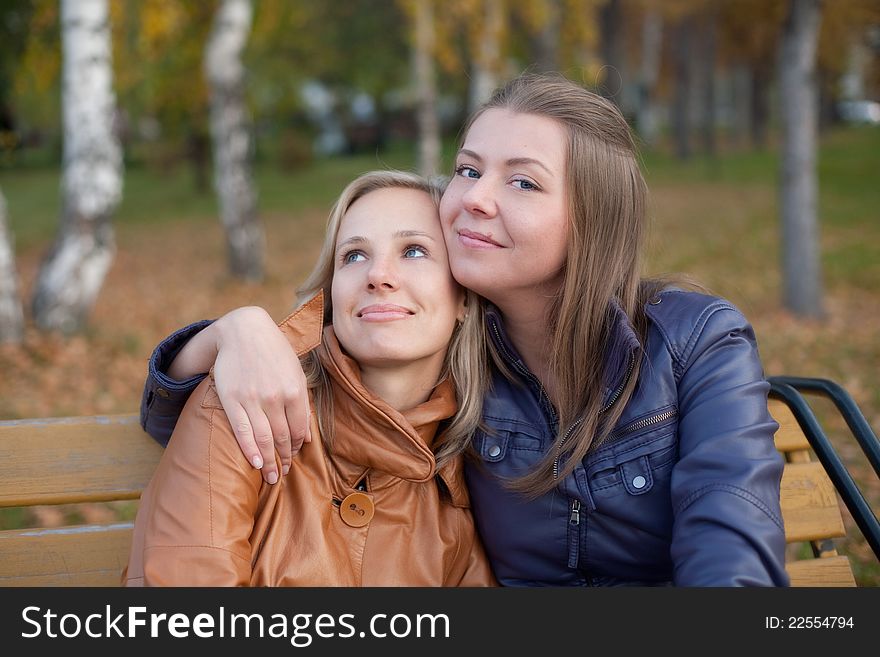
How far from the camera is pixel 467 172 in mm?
2672

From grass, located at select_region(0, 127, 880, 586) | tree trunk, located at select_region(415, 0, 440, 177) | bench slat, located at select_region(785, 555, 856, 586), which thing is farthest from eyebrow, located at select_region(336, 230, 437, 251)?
tree trunk, located at select_region(415, 0, 440, 177)

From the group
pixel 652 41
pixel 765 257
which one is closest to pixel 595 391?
pixel 765 257

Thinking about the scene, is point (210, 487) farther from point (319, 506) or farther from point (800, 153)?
point (800, 153)

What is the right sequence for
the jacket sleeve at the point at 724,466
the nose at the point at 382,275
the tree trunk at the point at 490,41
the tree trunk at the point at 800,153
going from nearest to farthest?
the jacket sleeve at the point at 724,466
the nose at the point at 382,275
the tree trunk at the point at 800,153
the tree trunk at the point at 490,41

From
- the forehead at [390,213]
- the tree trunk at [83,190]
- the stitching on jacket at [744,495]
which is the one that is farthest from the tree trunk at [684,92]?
the stitching on jacket at [744,495]

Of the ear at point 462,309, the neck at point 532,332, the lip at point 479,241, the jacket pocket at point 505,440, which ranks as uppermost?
the lip at point 479,241

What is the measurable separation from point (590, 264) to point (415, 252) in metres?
0.50

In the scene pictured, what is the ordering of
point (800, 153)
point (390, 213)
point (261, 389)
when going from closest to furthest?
point (261, 389) → point (390, 213) → point (800, 153)

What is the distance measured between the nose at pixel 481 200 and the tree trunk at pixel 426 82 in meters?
11.4

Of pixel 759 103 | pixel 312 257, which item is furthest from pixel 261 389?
pixel 759 103

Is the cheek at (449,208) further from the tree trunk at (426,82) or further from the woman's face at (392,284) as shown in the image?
the tree trunk at (426,82)

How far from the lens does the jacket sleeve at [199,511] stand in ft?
6.98

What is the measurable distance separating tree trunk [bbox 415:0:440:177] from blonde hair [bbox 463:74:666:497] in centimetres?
1126

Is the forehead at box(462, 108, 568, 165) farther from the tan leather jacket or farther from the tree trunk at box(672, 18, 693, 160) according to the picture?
the tree trunk at box(672, 18, 693, 160)
